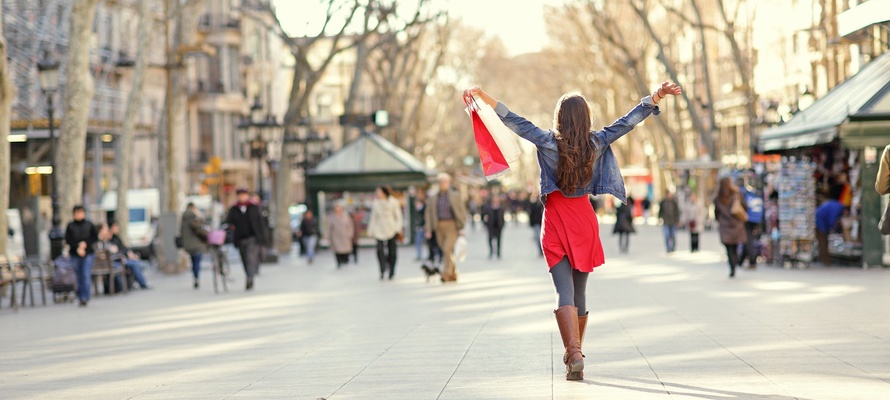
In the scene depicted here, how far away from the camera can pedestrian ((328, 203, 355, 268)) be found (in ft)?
98.6

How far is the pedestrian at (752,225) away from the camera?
24141 millimetres

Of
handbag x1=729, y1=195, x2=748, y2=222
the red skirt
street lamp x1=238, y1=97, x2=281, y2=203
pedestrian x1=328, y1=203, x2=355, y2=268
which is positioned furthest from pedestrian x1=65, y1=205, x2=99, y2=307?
street lamp x1=238, y1=97, x2=281, y2=203

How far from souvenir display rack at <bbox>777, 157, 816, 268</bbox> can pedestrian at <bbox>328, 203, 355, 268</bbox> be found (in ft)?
29.9

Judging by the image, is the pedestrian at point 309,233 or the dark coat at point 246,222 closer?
the dark coat at point 246,222

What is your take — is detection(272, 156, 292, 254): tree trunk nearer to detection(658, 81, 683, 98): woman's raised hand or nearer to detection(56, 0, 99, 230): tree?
detection(56, 0, 99, 230): tree

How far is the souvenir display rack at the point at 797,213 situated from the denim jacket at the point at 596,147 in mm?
15412

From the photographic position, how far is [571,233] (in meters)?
9.35

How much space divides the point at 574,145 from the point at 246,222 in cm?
1405

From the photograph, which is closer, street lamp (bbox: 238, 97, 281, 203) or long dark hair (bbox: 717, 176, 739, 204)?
long dark hair (bbox: 717, 176, 739, 204)

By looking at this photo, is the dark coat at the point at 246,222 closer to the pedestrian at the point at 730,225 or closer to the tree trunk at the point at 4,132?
the tree trunk at the point at 4,132

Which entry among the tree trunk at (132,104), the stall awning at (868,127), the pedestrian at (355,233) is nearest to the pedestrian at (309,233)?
the pedestrian at (355,233)

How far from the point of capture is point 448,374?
996cm

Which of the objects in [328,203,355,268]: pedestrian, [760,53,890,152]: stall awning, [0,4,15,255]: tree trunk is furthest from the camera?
[328,203,355,268]: pedestrian

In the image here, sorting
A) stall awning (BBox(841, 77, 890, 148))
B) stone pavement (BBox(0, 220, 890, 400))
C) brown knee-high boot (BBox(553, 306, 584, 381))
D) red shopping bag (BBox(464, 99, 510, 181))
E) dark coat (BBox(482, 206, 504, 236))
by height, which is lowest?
stone pavement (BBox(0, 220, 890, 400))
